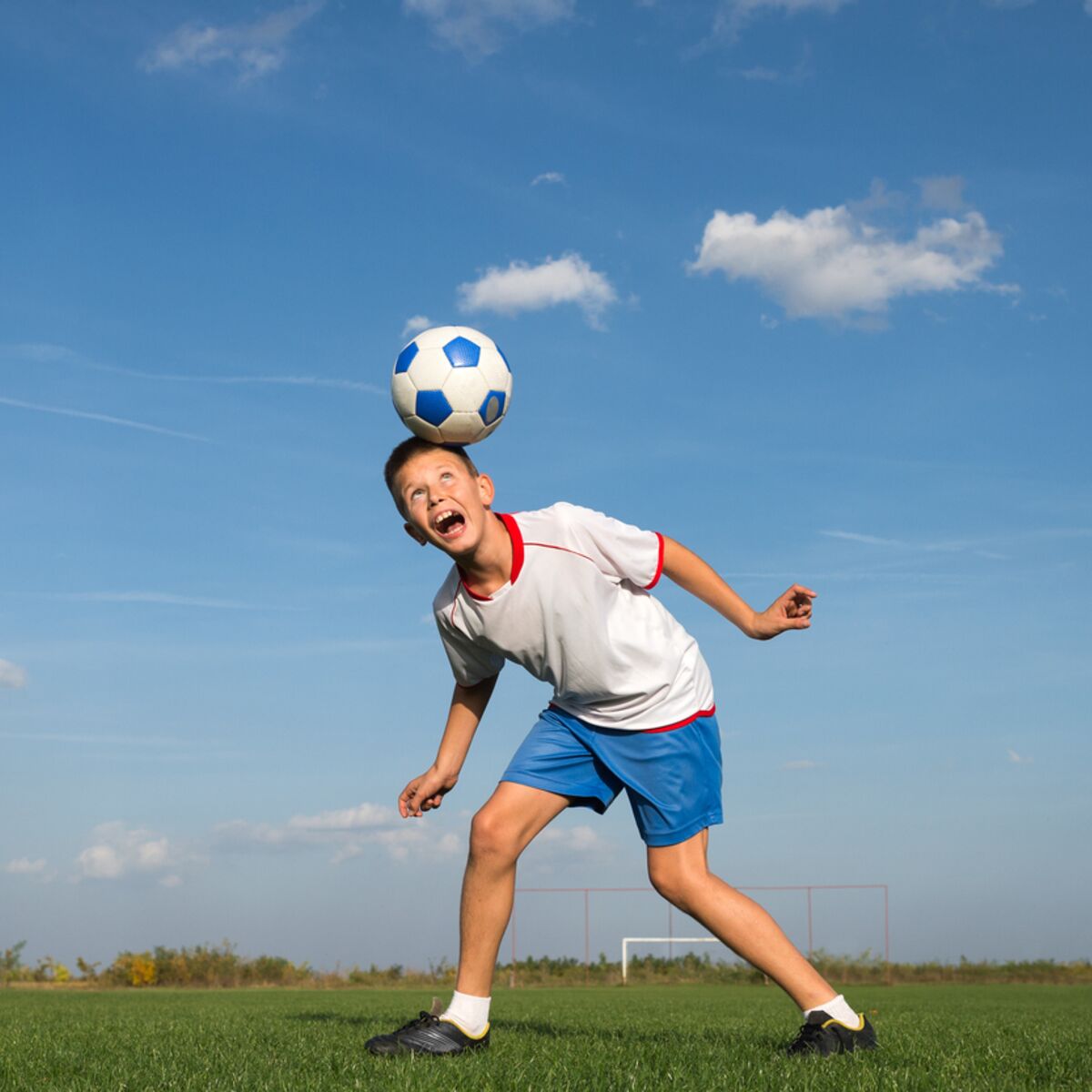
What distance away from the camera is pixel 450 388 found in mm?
5004

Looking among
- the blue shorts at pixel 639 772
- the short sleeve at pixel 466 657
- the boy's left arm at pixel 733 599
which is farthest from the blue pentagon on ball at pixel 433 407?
the blue shorts at pixel 639 772

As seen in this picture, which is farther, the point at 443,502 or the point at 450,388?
the point at 450,388

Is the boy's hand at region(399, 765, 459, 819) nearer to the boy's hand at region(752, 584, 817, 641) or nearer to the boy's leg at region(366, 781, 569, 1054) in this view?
the boy's leg at region(366, 781, 569, 1054)

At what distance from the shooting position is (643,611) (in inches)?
197

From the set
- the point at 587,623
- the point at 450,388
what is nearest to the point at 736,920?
the point at 587,623

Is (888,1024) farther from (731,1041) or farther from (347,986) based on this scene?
(347,986)

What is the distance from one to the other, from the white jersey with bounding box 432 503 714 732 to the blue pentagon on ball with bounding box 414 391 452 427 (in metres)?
0.50

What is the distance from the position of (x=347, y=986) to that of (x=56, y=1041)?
14.0 meters

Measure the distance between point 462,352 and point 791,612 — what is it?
1735 millimetres

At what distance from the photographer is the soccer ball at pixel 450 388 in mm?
4980

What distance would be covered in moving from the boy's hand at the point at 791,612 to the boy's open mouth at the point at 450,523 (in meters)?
1.26

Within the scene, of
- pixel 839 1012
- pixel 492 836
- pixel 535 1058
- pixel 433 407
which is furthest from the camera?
pixel 433 407

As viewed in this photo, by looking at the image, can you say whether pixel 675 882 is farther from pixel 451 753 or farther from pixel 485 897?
pixel 451 753

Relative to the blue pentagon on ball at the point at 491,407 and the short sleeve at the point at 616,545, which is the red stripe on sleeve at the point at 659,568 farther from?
the blue pentagon on ball at the point at 491,407
